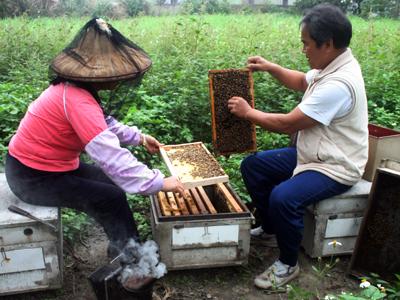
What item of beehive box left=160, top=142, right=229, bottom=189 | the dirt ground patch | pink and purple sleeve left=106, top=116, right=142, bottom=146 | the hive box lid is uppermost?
pink and purple sleeve left=106, top=116, right=142, bottom=146

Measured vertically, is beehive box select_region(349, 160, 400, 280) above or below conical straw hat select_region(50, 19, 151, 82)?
below

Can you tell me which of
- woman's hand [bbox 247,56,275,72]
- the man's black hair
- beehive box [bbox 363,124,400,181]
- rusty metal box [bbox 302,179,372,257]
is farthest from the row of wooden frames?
the man's black hair

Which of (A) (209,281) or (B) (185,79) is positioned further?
(B) (185,79)

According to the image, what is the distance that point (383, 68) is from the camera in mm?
6754

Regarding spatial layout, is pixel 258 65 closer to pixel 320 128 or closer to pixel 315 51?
pixel 315 51

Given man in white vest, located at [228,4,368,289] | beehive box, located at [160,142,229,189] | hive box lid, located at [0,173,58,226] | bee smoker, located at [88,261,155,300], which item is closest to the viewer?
bee smoker, located at [88,261,155,300]

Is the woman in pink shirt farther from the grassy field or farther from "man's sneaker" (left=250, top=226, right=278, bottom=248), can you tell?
the grassy field

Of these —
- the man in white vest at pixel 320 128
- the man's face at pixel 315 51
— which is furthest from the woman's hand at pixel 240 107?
the man's face at pixel 315 51

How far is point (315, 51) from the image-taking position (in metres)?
3.00

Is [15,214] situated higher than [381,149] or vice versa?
[381,149]

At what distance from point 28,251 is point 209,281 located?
1346 mm

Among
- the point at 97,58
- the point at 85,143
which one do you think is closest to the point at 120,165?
the point at 85,143

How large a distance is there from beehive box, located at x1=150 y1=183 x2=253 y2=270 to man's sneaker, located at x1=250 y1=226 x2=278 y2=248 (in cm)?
55

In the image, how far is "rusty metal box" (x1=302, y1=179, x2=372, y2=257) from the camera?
3244mm
